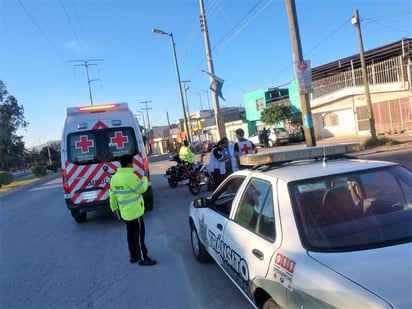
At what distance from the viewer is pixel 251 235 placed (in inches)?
123

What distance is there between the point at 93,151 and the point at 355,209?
6717mm

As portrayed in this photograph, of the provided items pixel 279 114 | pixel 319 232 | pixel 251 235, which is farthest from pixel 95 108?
pixel 279 114

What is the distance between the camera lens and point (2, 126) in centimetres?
4134

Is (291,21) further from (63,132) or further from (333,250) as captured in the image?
(333,250)

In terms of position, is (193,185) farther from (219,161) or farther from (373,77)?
(373,77)

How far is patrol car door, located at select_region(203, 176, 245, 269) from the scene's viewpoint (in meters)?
3.91

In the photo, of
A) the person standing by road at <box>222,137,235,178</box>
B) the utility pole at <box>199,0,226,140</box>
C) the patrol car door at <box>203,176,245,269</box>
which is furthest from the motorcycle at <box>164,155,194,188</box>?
the patrol car door at <box>203,176,245,269</box>

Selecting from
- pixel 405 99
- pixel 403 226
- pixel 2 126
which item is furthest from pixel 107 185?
pixel 2 126

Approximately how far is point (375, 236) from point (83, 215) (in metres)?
7.71

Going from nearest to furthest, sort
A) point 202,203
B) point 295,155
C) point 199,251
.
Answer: point 295,155, point 202,203, point 199,251

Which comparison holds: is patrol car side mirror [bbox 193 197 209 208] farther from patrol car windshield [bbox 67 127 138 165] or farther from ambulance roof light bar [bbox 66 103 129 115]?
ambulance roof light bar [bbox 66 103 129 115]

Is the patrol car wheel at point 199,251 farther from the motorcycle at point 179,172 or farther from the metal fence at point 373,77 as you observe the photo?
the metal fence at point 373,77

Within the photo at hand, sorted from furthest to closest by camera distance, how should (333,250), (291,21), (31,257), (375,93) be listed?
(375,93) < (291,21) < (31,257) < (333,250)

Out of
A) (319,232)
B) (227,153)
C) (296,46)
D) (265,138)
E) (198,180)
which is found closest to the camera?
(319,232)
